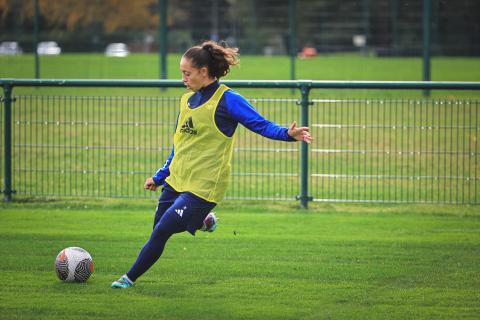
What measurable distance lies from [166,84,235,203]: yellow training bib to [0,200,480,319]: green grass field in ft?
2.77

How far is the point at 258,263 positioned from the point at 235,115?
2.00 m

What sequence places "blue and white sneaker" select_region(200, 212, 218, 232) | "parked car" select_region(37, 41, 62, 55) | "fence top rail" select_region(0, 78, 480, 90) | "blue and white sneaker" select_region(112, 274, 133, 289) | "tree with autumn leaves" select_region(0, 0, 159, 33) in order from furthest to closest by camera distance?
"parked car" select_region(37, 41, 62, 55), "tree with autumn leaves" select_region(0, 0, 159, 33), "fence top rail" select_region(0, 78, 480, 90), "blue and white sneaker" select_region(200, 212, 218, 232), "blue and white sneaker" select_region(112, 274, 133, 289)

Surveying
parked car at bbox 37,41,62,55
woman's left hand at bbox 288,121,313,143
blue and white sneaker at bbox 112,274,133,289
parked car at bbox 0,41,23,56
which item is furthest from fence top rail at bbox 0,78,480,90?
parked car at bbox 37,41,62,55

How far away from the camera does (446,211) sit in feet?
37.8

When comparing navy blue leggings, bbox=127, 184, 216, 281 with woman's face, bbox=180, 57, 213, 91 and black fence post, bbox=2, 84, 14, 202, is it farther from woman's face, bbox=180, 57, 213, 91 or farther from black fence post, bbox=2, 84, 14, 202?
black fence post, bbox=2, 84, 14, 202

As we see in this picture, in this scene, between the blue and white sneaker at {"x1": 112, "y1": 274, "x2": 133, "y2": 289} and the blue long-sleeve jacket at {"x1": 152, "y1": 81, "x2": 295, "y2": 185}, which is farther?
the blue and white sneaker at {"x1": 112, "y1": 274, "x2": 133, "y2": 289}

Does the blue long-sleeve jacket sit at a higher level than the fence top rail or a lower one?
lower

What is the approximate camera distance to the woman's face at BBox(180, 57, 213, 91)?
6984 mm

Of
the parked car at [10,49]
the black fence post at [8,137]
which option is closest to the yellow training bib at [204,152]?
the black fence post at [8,137]

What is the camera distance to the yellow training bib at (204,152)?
7023 millimetres

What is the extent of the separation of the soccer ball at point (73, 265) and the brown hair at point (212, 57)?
6.00 ft

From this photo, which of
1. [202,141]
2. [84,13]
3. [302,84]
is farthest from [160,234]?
[84,13]

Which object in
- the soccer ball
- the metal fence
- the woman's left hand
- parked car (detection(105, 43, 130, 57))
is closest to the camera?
the woman's left hand

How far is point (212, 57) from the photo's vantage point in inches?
277
